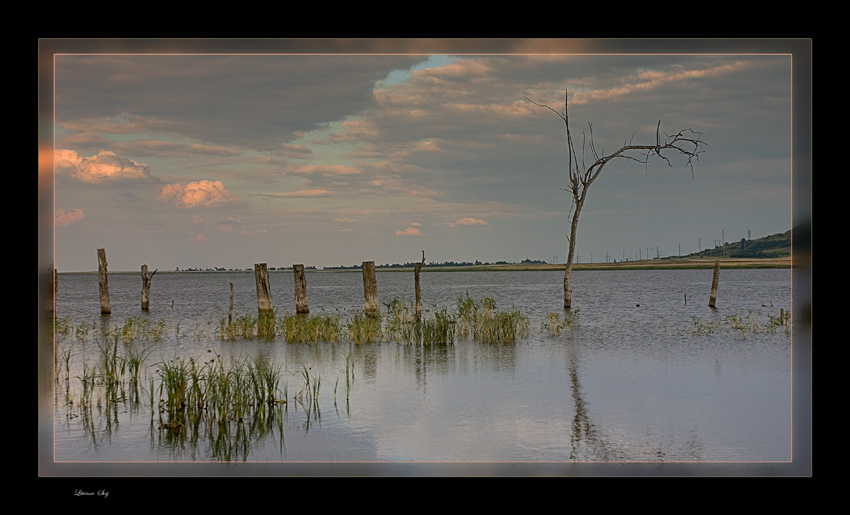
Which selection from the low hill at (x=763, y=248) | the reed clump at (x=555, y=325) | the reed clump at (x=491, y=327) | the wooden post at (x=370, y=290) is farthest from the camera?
the low hill at (x=763, y=248)

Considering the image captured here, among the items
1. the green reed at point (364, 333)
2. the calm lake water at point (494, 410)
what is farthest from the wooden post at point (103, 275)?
the green reed at point (364, 333)

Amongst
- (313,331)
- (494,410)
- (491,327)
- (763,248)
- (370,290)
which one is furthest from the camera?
(763,248)

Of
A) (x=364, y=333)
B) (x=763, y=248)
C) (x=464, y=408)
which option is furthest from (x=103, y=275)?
(x=763, y=248)

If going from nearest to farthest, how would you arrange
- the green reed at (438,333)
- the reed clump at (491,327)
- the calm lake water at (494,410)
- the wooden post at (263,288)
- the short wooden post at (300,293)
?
1. the calm lake water at (494,410)
2. the green reed at (438,333)
3. the reed clump at (491,327)
4. the wooden post at (263,288)
5. the short wooden post at (300,293)

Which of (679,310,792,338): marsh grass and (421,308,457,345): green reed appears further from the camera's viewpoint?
(679,310,792,338): marsh grass

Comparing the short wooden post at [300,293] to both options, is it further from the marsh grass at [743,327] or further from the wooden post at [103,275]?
the marsh grass at [743,327]

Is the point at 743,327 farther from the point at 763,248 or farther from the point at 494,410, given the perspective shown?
the point at 763,248

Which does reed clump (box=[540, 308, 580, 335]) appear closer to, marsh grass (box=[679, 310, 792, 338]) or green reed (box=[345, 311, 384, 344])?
marsh grass (box=[679, 310, 792, 338])

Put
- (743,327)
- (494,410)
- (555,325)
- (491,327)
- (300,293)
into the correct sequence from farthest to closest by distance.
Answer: (300,293), (555,325), (743,327), (491,327), (494,410)

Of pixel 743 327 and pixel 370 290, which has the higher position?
pixel 370 290

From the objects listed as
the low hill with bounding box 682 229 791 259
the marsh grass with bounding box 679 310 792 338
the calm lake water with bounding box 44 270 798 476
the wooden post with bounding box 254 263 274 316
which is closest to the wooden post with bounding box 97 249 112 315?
the wooden post with bounding box 254 263 274 316

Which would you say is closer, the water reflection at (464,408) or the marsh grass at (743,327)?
the water reflection at (464,408)
